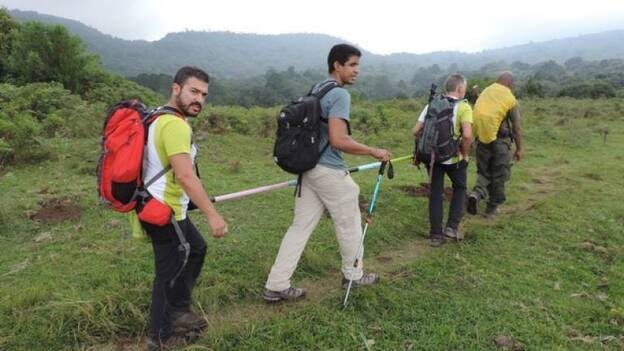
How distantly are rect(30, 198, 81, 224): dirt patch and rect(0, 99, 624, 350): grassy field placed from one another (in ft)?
0.14

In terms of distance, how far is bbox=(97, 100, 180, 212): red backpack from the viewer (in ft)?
9.07

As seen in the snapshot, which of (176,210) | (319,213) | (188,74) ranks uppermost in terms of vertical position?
(188,74)

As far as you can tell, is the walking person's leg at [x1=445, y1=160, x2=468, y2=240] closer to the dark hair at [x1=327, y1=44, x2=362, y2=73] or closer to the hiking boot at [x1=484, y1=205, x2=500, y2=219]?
the hiking boot at [x1=484, y1=205, x2=500, y2=219]

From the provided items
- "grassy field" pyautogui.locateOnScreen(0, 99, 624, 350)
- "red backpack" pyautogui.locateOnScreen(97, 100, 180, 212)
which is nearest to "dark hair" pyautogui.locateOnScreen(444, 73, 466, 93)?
"grassy field" pyautogui.locateOnScreen(0, 99, 624, 350)

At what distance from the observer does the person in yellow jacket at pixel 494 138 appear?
657 centimetres

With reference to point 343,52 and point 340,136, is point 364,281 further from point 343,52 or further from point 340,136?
point 343,52

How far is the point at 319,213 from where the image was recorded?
403 centimetres

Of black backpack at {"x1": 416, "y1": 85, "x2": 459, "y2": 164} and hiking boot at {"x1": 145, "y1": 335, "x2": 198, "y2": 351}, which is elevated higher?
black backpack at {"x1": 416, "y1": 85, "x2": 459, "y2": 164}

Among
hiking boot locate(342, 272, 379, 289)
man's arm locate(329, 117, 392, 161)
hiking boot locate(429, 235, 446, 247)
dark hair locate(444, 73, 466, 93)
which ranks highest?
dark hair locate(444, 73, 466, 93)

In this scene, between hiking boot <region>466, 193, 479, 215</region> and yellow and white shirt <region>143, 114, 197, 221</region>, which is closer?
yellow and white shirt <region>143, 114, 197, 221</region>

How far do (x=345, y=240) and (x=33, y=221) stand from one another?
424cm

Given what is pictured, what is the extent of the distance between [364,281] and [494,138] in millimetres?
3477

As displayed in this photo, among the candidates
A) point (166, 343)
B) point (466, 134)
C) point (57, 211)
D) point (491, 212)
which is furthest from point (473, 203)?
point (57, 211)

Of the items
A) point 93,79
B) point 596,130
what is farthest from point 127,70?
point 596,130
